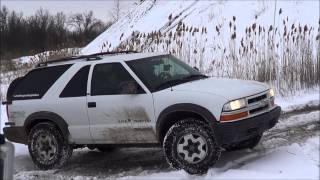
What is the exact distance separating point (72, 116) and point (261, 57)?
6442mm

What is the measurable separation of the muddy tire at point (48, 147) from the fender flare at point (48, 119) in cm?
9

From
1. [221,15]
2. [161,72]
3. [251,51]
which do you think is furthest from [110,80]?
[221,15]

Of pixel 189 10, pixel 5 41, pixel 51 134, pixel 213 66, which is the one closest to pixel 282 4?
pixel 189 10

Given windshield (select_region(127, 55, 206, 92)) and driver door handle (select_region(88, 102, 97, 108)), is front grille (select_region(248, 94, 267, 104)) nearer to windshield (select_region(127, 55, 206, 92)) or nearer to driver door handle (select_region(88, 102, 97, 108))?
windshield (select_region(127, 55, 206, 92))

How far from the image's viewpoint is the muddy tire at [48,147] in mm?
8414

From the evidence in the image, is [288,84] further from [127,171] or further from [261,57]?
[127,171]

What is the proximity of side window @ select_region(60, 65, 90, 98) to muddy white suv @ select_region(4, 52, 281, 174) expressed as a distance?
1cm

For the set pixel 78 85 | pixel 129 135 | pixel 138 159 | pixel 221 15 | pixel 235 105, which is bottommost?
pixel 138 159

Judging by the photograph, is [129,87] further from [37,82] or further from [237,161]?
[37,82]

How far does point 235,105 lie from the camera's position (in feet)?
22.7

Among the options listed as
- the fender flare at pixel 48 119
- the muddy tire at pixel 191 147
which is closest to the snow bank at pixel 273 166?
the muddy tire at pixel 191 147

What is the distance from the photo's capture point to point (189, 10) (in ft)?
80.6

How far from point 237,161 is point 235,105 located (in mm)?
871

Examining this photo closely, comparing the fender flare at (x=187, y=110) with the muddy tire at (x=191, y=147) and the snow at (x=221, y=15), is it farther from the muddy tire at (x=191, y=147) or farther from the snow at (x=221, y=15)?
the snow at (x=221, y=15)
